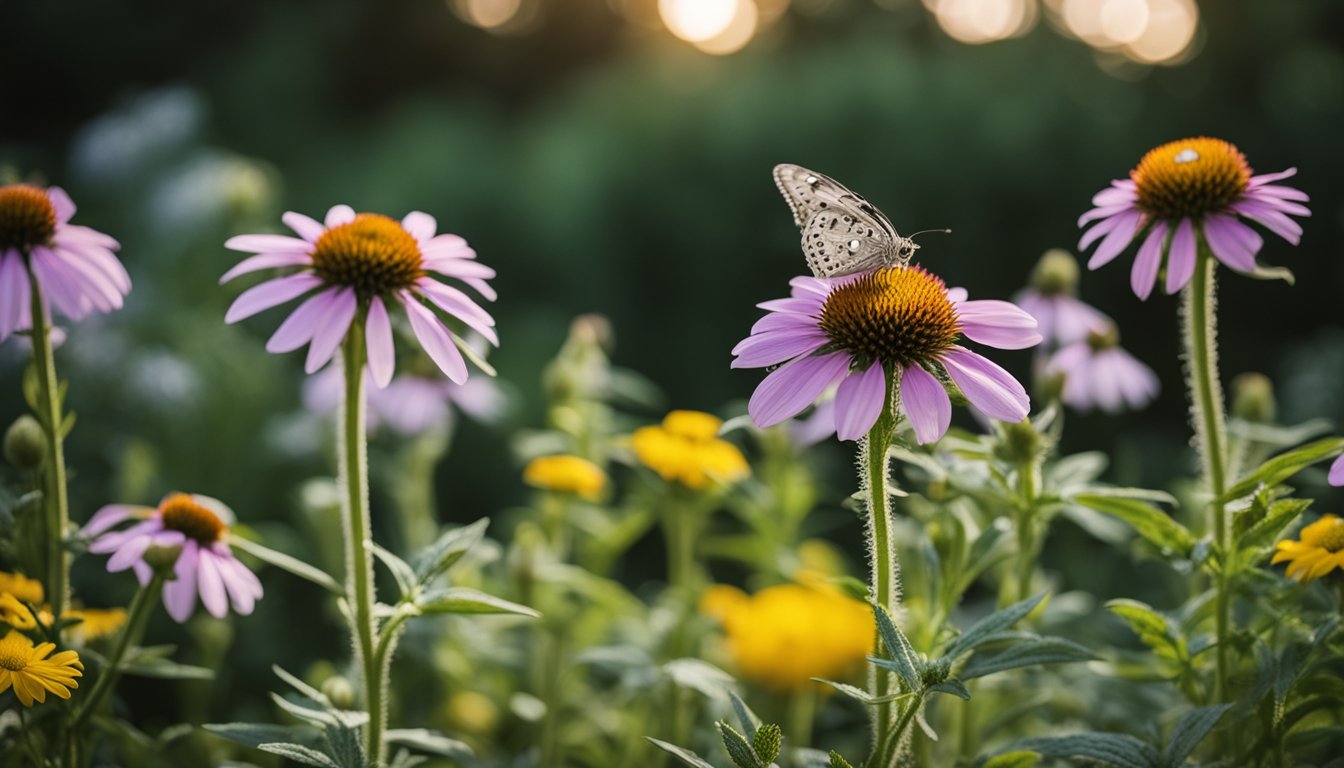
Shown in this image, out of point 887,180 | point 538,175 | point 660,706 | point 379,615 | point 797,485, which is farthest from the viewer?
point 538,175

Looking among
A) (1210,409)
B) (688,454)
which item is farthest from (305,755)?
(1210,409)

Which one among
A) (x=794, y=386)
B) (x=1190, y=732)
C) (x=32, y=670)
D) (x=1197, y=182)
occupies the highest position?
(x=1197, y=182)

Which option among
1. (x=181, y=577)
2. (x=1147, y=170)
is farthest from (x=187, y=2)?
(x=1147, y=170)

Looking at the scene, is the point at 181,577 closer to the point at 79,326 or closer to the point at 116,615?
the point at 116,615

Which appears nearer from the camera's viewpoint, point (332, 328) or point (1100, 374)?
point (332, 328)

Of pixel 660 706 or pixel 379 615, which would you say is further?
pixel 660 706

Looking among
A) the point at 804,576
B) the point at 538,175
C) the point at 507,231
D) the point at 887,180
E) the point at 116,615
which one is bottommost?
the point at 116,615

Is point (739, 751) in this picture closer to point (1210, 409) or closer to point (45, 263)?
point (1210, 409)

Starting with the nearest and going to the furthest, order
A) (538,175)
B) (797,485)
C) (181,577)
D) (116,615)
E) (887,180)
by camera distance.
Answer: (181,577) < (116,615) < (797,485) < (887,180) < (538,175)

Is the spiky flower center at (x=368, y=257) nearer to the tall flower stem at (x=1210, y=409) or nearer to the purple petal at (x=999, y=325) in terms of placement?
the purple petal at (x=999, y=325)
